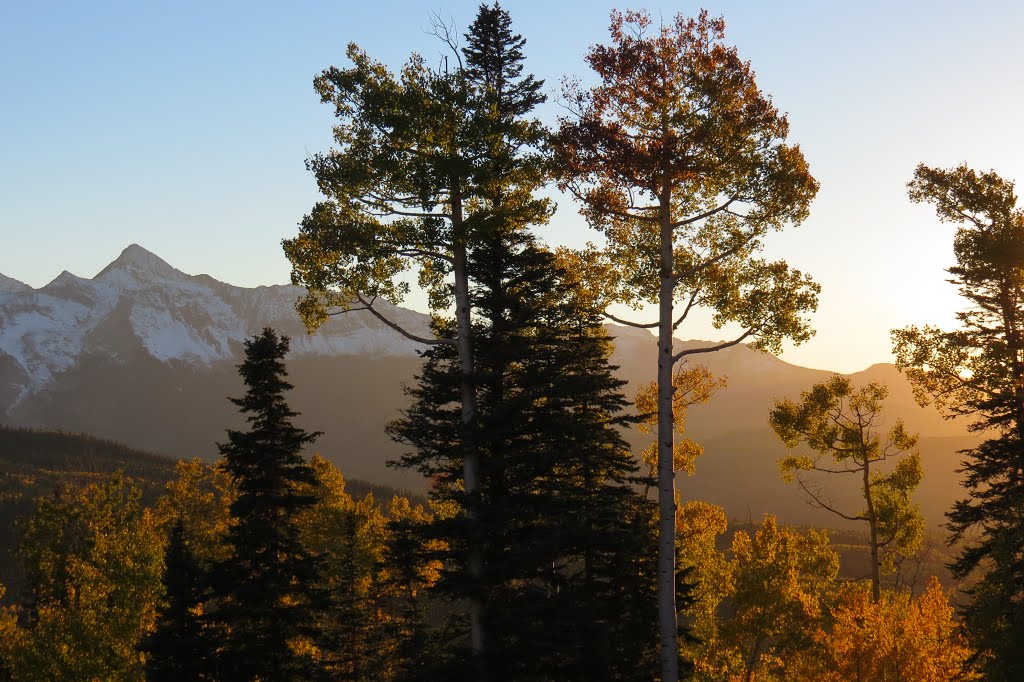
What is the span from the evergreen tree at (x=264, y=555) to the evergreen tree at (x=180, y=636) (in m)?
0.57

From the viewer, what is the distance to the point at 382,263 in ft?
58.0

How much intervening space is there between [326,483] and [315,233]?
1307 inches

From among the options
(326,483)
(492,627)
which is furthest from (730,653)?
(326,483)

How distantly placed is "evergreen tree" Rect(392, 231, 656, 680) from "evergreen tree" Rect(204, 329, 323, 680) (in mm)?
5745

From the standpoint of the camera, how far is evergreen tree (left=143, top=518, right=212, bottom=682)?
71.4 feet

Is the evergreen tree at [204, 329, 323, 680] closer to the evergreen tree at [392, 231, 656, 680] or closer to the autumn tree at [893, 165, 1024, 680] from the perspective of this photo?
the evergreen tree at [392, 231, 656, 680]

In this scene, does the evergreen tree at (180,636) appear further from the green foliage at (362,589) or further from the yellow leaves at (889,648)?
the yellow leaves at (889,648)

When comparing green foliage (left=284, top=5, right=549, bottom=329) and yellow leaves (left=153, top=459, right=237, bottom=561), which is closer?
green foliage (left=284, top=5, right=549, bottom=329)

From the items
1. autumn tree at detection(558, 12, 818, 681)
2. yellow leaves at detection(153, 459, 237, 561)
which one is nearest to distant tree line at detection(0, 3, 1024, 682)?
autumn tree at detection(558, 12, 818, 681)

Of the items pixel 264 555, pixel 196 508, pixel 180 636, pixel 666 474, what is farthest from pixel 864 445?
pixel 196 508

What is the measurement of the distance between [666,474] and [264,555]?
13.6 m

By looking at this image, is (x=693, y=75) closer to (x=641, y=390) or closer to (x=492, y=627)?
(x=492, y=627)

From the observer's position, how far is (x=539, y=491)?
1992cm

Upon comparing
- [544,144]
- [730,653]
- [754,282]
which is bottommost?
[730,653]
